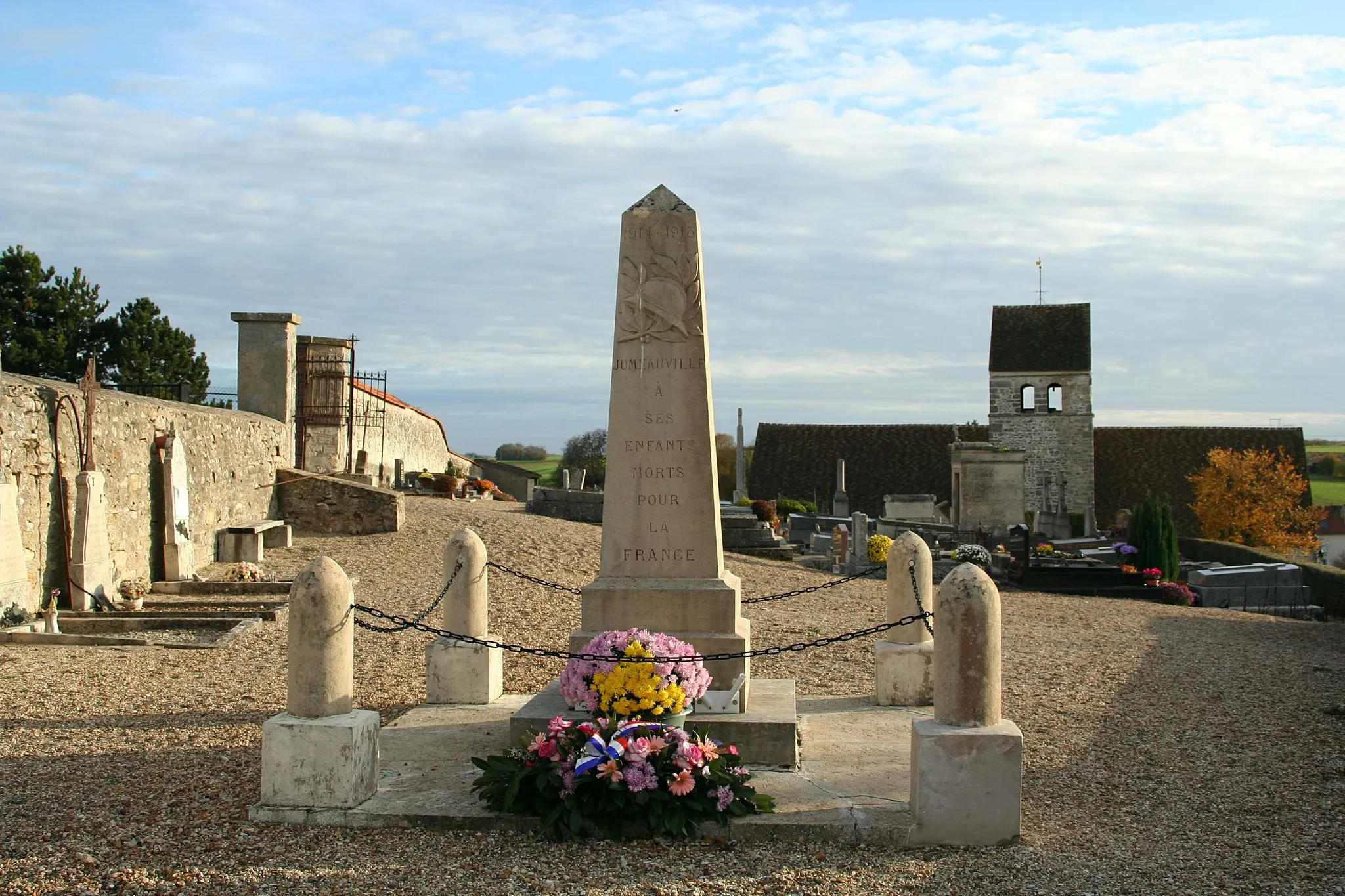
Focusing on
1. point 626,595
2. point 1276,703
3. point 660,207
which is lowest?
point 1276,703

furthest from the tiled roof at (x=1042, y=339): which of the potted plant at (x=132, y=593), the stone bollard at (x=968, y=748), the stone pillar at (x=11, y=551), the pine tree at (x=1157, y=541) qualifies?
the stone bollard at (x=968, y=748)

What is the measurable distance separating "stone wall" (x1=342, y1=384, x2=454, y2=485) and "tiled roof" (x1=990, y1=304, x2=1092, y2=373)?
21131 mm

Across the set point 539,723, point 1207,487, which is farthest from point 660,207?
point 1207,487

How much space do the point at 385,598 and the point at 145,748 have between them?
20.2 ft

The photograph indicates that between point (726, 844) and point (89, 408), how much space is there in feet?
28.9

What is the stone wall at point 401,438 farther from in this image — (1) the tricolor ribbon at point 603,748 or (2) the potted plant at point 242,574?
(1) the tricolor ribbon at point 603,748

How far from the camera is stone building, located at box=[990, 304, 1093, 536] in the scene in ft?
138

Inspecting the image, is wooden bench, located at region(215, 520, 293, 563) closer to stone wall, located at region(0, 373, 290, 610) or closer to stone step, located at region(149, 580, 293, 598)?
stone wall, located at region(0, 373, 290, 610)

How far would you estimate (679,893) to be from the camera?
4.41 metres

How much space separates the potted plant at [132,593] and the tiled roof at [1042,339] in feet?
117

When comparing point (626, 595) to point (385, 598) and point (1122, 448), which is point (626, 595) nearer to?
point (385, 598)

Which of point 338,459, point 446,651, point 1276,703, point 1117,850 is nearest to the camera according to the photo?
point 1117,850

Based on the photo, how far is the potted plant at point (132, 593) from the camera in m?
11.4

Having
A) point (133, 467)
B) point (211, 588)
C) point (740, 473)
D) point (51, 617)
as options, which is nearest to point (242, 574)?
point (211, 588)
